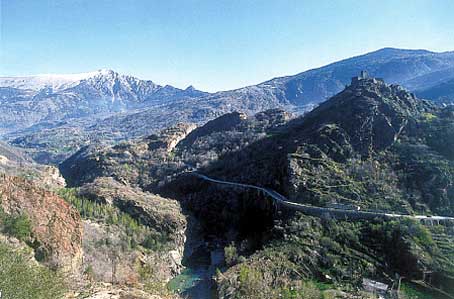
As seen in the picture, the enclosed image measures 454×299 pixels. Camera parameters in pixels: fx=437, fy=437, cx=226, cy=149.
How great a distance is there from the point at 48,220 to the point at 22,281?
1839cm

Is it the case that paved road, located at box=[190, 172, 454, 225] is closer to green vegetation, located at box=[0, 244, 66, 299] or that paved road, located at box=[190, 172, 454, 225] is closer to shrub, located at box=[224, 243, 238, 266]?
shrub, located at box=[224, 243, 238, 266]

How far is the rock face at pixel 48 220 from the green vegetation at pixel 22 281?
1040 centimetres

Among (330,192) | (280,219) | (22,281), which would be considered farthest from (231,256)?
(22,281)

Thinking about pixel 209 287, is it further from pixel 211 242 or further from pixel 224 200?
pixel 224 200

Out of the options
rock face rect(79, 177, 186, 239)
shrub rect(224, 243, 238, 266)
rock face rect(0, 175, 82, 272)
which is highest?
rock face rect(0, 175, 82, 272)

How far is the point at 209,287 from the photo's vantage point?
61062 mm

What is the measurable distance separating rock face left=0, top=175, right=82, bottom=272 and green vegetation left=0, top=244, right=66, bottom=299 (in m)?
10.4

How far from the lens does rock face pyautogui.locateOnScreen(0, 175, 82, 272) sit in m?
33.8

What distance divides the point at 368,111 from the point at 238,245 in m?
39.3

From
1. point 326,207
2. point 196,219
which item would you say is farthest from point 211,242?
point 326,207

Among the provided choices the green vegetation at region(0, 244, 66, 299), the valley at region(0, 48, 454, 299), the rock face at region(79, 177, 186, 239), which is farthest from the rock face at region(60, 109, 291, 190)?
the green vegetation at region(0, 244, 66, 299)

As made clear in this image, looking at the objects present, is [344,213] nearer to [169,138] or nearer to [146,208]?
[146,208]

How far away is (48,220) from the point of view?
37.2 meters

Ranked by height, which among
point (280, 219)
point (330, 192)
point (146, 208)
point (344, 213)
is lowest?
point (146, 208)
